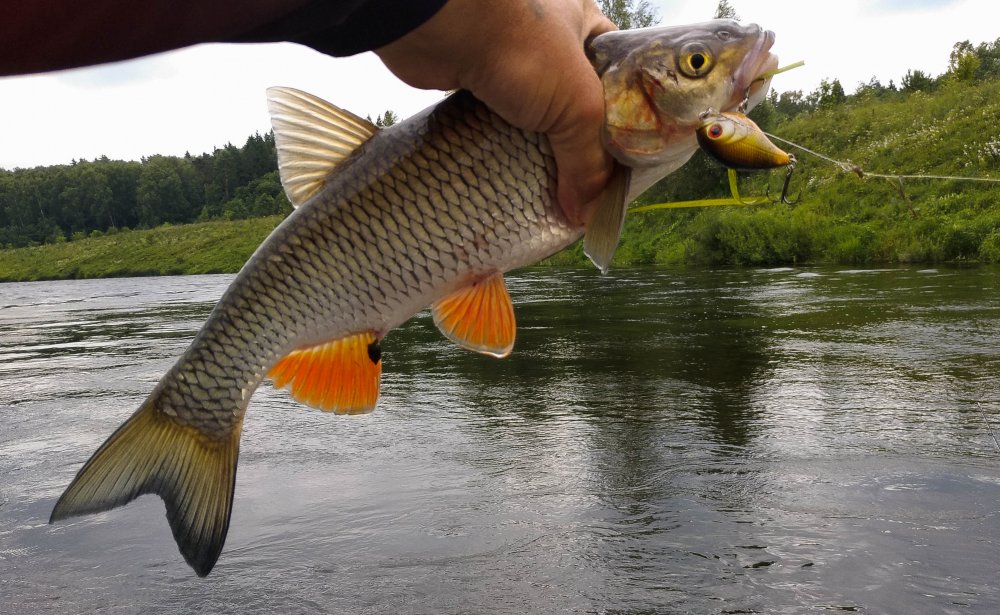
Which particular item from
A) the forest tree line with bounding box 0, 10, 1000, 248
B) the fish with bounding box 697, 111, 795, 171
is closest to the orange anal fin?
the fish with bounding box 697, 111, 795, 171

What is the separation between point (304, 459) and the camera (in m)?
6.30

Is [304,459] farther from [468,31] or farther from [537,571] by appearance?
[468,31]

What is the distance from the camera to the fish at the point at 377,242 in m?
1.65

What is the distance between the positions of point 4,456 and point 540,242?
697 cm

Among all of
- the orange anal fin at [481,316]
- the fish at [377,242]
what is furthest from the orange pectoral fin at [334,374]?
the orange anal fin at [481,316]

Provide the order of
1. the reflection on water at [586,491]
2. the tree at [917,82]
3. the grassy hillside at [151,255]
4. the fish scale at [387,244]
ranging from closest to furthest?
the fish scale at [387,244] → the reflection on water at [586,491] → the tree at [917,82] → the grassy hillside at [151,255]

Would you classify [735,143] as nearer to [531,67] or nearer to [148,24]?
[531,67]

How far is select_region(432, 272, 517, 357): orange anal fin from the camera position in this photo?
1.96 meters

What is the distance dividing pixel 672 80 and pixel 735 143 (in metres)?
0.19

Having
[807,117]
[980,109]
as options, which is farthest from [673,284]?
[807,117]

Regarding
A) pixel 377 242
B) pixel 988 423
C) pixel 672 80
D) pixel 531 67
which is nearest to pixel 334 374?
pixel 377 242

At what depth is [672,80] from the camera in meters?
1.63

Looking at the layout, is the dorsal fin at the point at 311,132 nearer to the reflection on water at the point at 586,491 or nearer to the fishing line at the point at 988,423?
the reflection on water at the point at 586,491

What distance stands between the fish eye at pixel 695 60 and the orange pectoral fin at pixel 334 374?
1.00 meters
